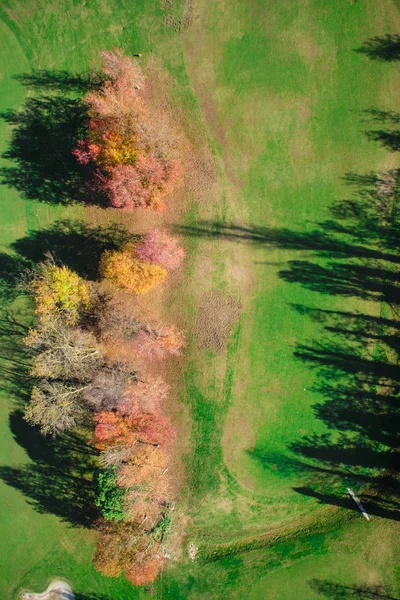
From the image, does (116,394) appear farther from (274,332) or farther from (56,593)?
(56,593)

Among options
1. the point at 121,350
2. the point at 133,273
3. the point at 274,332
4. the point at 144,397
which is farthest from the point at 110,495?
the point at 274,332

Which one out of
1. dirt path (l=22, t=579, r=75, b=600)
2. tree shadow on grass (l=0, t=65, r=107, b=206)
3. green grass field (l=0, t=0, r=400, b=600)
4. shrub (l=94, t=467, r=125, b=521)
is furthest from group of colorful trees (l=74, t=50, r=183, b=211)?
dirt path (l=22, t=579, r=75, b=600)

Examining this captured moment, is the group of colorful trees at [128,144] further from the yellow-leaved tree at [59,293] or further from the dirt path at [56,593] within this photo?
the dirt path at [56,593]

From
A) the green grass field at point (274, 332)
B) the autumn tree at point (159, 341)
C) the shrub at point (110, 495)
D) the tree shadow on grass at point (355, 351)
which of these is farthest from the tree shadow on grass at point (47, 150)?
the shrub at point (110, 495)

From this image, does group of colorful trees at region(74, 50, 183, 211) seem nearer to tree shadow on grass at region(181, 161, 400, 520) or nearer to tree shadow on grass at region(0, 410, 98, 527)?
tree shadow on grass at region(181, 161, 400, 520)

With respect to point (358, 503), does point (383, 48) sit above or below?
above

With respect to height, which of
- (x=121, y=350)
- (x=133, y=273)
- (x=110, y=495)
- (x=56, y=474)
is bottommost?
(x=56, y=474)

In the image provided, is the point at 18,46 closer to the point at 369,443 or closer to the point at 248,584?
the point at 369,443
